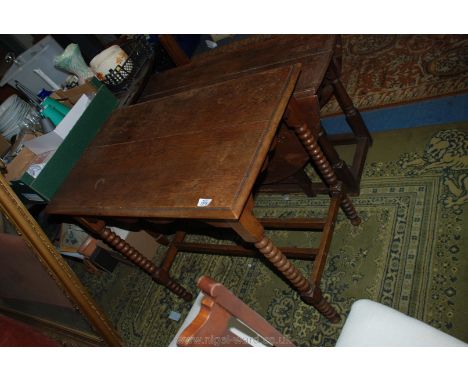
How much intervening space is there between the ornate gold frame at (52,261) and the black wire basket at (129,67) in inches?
39.9

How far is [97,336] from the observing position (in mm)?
2557

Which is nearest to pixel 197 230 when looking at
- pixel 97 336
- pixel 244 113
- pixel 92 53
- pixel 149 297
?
pixel 149 297

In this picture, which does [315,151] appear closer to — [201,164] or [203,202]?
[201,164]

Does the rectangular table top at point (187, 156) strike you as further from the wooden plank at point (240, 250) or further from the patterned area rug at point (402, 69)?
the patterned area rug at point (402, 69)

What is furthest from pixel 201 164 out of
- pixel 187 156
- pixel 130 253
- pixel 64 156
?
pixel 64 156

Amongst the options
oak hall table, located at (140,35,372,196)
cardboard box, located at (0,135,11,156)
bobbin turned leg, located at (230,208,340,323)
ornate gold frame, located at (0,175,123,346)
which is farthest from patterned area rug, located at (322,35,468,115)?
cardboard box, located at (0,135,11,156)

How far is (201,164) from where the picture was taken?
1389 millimetres

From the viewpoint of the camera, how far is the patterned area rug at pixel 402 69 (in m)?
2.56

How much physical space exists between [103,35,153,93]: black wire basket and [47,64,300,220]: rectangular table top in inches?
26.2

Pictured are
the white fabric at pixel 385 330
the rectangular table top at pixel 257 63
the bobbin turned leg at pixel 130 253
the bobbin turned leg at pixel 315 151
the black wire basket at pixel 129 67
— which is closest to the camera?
the white fabric at pixel 385 330

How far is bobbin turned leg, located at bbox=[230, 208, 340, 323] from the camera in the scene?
134 cm

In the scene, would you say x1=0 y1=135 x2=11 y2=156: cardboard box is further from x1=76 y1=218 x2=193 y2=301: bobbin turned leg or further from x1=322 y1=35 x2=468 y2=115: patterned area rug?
x1=322 y1=35 x2=468 y2=115: patterned area rug

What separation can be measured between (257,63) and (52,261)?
5.63 ft

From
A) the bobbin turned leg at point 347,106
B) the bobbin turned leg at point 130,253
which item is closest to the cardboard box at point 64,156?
the bobbin turned leg at point 130,253
